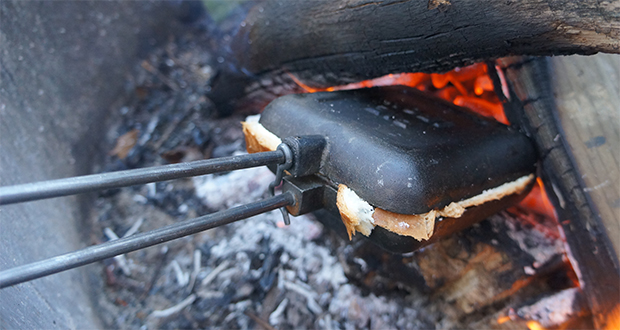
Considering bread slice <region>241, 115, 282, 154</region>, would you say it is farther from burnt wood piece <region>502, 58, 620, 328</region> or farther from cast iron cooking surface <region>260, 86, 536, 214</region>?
burnt wood piece <region>502, 58, 620, 328</region>

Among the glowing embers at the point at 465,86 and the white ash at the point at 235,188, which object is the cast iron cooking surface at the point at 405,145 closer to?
the glowing embers at the point at 465,86

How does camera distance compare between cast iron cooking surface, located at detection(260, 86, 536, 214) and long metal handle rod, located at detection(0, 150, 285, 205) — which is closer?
long metal handle rod, located at detection(0, 150, 285, 205)

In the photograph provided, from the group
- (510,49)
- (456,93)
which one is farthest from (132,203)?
(510,49)

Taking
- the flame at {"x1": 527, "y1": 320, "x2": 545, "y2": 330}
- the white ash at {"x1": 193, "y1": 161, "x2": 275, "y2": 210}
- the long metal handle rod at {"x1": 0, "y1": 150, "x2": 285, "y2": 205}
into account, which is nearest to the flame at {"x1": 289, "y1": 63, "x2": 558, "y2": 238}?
the flame at {"x1": 527, "y1": 320, "x2": 545, "y2": 330}

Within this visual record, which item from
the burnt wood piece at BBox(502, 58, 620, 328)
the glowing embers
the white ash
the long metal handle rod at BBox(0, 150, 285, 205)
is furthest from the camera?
the white ash

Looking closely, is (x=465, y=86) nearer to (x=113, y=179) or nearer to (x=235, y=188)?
(x=235, y=188)

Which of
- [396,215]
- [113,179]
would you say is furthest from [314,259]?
[113,179]

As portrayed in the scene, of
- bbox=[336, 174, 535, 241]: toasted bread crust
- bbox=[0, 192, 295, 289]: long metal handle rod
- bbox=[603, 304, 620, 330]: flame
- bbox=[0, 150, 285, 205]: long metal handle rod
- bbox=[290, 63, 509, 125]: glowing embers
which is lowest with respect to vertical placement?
bbox=[603, 304, 620, 330]: flame

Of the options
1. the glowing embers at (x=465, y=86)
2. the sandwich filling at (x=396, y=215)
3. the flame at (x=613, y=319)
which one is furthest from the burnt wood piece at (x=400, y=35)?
the flame at (x=613, y=319)
